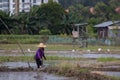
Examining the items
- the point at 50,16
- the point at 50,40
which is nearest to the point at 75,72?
the point at 50,40

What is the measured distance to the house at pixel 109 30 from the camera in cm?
4872

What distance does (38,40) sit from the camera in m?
45.4

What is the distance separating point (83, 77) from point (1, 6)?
107 m

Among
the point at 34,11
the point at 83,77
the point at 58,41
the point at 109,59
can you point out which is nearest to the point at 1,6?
the point at 34,11

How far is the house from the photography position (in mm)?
48725

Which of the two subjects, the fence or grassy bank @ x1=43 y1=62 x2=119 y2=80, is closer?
grassy bank @ x1=43 y1=62 x2=119 y2=80

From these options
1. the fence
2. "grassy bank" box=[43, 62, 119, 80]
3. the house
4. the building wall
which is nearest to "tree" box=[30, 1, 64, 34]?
the house

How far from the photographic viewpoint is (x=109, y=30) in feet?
174

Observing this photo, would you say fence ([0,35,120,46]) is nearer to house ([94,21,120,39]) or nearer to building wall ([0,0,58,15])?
house ([94,21,120,39])

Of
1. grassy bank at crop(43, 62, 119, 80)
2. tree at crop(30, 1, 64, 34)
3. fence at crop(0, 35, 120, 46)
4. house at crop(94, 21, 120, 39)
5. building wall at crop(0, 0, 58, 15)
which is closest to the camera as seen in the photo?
grassy bank at crop(43, 62, 119, 80)

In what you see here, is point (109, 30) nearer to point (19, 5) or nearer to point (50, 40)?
point (50, 40)

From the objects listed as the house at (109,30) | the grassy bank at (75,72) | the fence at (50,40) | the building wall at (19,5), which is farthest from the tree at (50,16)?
the grassy bank at (75,72)

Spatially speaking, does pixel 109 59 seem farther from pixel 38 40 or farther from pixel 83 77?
pixel 38 40

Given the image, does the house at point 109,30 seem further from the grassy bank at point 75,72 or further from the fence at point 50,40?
the grassy bank at point 75,72
